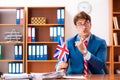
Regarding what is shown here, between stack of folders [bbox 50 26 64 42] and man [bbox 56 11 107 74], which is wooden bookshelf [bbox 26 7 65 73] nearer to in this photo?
stack of folders [bbox 50 26 64 42]

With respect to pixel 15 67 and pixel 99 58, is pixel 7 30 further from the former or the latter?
pixel 99 58

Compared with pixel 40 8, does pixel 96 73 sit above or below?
below

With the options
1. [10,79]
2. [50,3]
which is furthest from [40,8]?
[10,79]

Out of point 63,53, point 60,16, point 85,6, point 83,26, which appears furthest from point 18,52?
point 83,26

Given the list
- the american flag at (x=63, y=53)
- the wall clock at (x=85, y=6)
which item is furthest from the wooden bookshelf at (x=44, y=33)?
the american flag at (x=63, y=53)

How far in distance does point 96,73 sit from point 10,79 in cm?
95

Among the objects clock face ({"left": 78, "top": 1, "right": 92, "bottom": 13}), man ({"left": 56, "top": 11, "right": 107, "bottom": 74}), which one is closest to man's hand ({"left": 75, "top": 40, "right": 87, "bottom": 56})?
man ({"left": 56, "top": 11, "right": 107, "bottom": 74})

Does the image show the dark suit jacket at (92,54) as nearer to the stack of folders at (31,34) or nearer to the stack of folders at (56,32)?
the stack of folders at (56,32)

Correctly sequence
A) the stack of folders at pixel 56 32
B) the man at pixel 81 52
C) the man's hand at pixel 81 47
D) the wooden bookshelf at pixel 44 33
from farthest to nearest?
the wooden bookshelf at pixel 44 33, the stack of folders at pixel 56 32, the man at pixel 81 52, the man's hand at pixel 81 47

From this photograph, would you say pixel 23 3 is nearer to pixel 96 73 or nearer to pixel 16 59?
pixel 16 59

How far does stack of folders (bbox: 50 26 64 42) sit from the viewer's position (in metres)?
4.64

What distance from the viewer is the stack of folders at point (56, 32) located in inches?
183

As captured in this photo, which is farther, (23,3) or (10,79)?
(23,3)

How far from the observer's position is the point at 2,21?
194 inches
